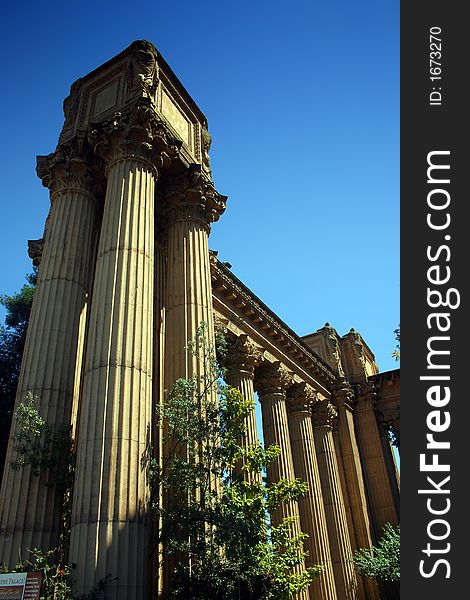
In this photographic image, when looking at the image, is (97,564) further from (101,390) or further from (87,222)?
(87,222)

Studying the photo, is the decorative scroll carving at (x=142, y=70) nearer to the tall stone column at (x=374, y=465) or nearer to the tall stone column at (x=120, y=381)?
the tall stone column at (x=120, y=381)

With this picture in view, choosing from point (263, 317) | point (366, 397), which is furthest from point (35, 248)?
point (366, 397)

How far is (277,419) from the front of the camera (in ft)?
95.6

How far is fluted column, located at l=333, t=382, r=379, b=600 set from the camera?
106 ft

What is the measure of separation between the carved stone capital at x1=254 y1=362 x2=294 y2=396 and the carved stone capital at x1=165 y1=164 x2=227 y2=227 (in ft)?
41.4

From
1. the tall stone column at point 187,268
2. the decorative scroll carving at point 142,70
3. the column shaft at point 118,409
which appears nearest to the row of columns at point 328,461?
the tall stone column at point 187,268

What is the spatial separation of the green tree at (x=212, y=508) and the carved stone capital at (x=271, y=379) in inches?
588

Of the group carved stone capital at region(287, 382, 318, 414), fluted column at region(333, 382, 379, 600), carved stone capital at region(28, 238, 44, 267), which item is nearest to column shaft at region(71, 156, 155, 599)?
carved stone capital at region(28, 238, 44, 267)

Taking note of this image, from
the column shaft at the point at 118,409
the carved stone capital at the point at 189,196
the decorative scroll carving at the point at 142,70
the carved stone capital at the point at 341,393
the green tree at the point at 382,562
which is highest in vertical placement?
the decorative scroll carving at the point at 142,70

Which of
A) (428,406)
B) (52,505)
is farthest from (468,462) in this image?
(52,505)

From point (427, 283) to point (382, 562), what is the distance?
27200 millimetres

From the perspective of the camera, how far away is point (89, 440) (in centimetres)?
1261

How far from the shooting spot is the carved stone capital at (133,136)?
17.5 meters

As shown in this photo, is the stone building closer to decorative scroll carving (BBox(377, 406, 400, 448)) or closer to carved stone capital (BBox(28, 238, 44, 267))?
carved stone capital (BBox(28, 238, 44, 267))
